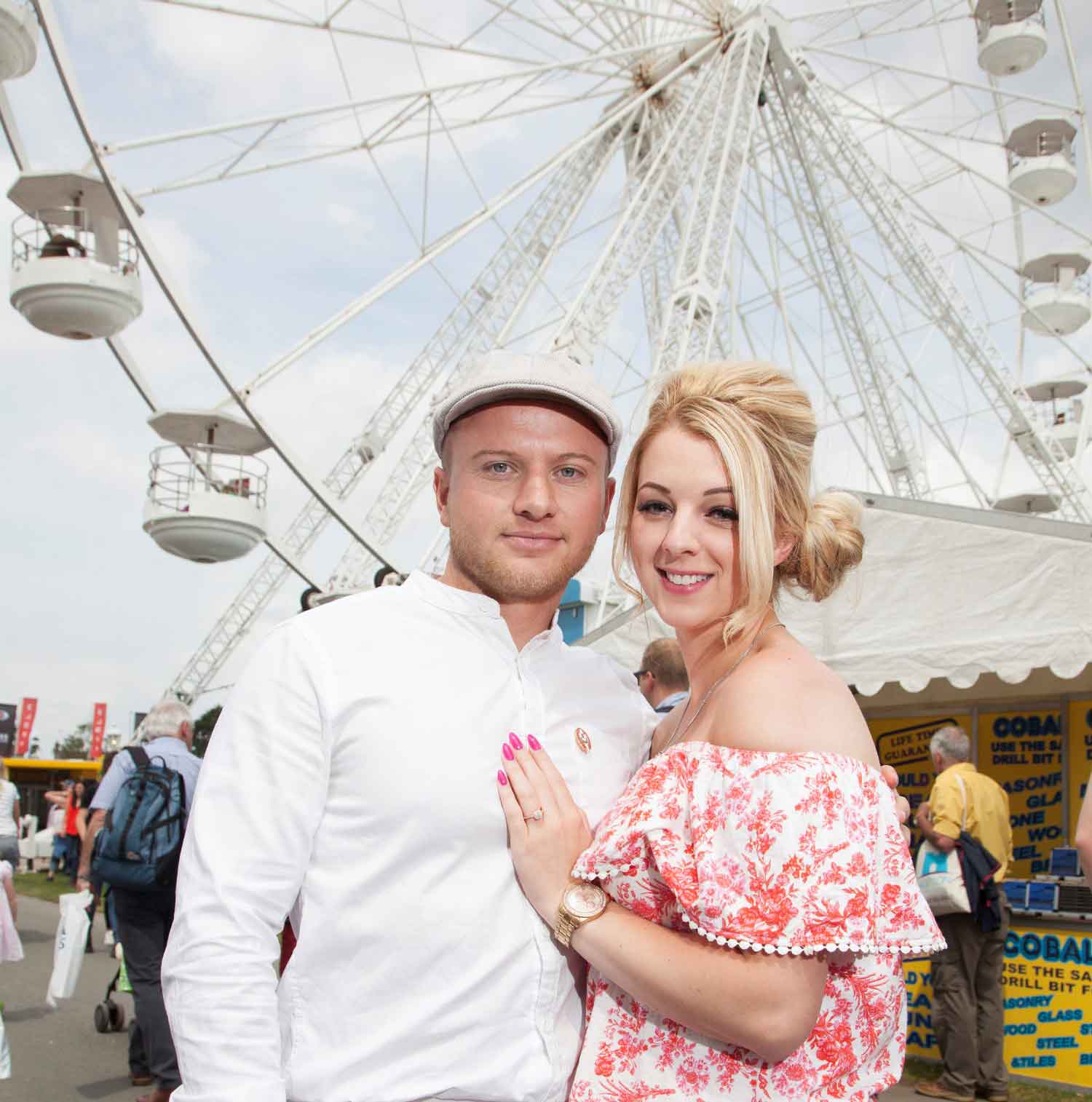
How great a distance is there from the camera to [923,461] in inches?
630

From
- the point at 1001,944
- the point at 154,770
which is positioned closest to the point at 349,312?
the point at 154,770

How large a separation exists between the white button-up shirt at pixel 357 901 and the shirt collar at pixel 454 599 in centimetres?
12

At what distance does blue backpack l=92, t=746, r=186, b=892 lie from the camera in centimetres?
519

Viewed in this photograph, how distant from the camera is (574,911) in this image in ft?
5.44

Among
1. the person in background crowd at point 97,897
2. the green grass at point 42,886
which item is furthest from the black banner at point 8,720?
the person in background crowd at point 97,897

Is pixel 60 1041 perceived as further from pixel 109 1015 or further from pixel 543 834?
pixel 543 834

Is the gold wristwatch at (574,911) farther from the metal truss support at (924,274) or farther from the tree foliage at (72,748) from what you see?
the tree foliage at (72,748)

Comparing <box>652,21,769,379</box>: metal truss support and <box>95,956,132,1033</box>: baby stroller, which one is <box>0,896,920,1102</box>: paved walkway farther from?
<box>652,21,769,379</box>: metal truss support

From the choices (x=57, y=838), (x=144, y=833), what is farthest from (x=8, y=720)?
(x=144, y=833)

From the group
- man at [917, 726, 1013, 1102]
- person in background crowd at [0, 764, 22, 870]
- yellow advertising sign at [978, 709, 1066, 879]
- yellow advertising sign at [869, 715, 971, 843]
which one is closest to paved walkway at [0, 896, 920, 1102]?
man at [917, 726, 1013, 1102]

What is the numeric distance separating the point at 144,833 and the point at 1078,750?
18.3 feet

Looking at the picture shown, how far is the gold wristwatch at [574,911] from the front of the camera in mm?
1657

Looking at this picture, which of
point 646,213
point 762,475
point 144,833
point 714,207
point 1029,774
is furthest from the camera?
point 646,213

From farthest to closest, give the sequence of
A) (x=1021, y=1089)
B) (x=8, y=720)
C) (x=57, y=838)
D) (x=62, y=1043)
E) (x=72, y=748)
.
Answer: (x=72, y=748) < (x=8, y=720) < (x=57, y=838) < (x=62, y=1043) < (x=1021, y=1089)
